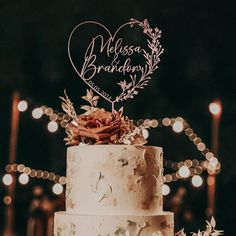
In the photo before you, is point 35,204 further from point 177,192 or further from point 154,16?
point 154,16

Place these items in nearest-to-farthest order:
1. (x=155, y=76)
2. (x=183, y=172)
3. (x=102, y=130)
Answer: (x=102, y=130) < (x=183, y=172) < (x=155, y=76)

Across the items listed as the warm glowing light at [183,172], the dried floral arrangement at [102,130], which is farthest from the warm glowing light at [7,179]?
the dried floral arrangement at [102,130]

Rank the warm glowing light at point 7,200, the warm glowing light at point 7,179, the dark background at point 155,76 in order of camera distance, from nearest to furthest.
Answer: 1. the warm glowing light at point 7,179
2. the warm glowing light at point 7,200
3. the dark background at point 155,76

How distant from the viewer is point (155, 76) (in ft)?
28.4

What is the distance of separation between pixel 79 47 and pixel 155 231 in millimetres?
5019

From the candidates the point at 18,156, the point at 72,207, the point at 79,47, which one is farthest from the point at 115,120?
the point at 18,156

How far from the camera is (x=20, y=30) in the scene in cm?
850

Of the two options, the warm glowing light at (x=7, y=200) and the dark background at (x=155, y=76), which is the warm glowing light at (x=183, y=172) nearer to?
the dark background at (x=155, y=76)

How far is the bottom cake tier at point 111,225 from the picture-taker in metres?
3.03

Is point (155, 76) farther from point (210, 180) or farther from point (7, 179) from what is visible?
point (7, 179)

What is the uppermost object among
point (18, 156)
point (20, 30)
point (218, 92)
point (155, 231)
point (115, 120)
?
point (20, 30)

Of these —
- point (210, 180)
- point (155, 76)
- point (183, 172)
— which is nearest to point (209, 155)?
point (210, 180)

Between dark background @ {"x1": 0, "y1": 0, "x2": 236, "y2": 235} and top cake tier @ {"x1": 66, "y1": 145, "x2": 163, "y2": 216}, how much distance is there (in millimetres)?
5203

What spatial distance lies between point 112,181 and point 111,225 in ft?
0.63
